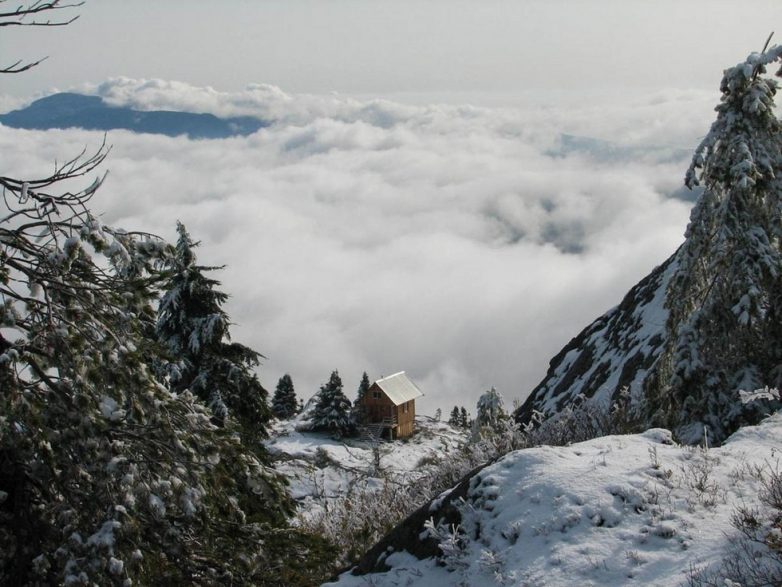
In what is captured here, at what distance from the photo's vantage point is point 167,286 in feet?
18.4

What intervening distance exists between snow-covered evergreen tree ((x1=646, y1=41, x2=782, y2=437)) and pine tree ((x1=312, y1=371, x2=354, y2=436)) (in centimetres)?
4801

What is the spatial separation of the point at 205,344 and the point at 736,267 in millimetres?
11575

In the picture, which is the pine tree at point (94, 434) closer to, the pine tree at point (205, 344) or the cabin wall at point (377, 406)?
the pine tree at point (205, 344)

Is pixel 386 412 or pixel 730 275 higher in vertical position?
pixel 386 412

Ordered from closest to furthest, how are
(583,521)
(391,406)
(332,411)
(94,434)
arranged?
1. (94,434)
2. (583,521)
3. (332,411)
4. (391,406)

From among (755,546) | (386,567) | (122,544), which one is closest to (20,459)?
(122,544)

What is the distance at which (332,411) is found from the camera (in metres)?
58.4

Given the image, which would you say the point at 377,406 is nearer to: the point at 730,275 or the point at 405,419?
the point at 405,419

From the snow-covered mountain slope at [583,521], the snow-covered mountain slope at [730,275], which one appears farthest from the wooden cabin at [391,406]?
the snow-covered mountain slope at [583,521]

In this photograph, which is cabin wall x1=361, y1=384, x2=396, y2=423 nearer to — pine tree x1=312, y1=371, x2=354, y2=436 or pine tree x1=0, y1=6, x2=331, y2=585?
pine tree x1=312, y1=371, x2=354, y2=436

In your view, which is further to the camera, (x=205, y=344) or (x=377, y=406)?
(x=377, y=406)

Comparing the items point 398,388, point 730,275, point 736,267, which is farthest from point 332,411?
point 736,267

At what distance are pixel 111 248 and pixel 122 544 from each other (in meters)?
2.14

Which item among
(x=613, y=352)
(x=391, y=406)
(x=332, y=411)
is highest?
(x=391, y=406)
